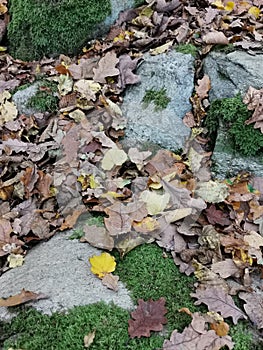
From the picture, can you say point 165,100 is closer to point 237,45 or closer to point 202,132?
point 202,132

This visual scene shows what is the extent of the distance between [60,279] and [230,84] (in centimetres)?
222

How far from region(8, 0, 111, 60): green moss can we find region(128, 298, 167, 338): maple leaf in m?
3.03

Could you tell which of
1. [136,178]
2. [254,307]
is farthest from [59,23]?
[254,307]

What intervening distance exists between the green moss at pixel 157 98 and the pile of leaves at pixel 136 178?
0.22 meters

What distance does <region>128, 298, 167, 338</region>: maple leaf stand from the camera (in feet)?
7.98

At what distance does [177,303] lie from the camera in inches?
103

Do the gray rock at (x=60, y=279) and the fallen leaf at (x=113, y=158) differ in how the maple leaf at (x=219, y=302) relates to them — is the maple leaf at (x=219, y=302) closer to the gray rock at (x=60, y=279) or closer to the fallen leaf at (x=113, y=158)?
the gray rock at (x=60, y=279)

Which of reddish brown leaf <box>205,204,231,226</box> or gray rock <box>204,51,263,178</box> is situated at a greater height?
gray rock <box>204,51,263,178</box>

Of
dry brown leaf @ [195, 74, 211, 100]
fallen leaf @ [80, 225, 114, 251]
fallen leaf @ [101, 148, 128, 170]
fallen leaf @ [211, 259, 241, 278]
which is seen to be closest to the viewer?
fallen leaf @ [211, 259, 241, 278]

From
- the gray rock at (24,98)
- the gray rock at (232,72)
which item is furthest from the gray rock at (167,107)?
the gray rock at (24,98)

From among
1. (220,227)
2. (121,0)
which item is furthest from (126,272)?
(121,0)

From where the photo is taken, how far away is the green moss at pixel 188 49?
416 cm

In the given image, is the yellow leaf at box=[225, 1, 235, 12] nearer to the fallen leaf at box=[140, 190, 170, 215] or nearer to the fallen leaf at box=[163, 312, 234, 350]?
the fallen leaf at box=[140, 190, 170, 215]

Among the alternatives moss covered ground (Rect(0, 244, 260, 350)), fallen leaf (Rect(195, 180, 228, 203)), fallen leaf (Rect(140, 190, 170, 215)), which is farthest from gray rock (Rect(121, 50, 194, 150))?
moss covered ground (Rect(0, 244, 260, 350))
